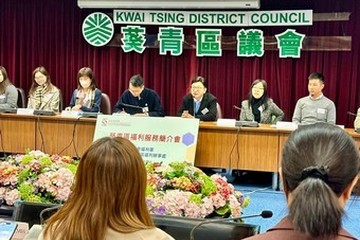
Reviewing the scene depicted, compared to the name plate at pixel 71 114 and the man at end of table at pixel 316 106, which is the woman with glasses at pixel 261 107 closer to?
the man at end of table at pixel 316 106

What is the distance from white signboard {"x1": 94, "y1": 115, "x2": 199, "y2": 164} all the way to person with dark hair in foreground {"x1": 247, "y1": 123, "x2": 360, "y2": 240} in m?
3.53

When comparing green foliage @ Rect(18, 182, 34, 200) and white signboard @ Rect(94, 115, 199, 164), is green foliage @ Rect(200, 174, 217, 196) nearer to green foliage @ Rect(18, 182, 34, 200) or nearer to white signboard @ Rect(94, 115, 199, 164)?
green foliage @ Rect(18, 182, 34, 200)

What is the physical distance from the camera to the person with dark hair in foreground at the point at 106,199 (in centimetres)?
112

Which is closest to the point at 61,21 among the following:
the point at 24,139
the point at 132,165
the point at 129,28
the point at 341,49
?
the point at 129,28

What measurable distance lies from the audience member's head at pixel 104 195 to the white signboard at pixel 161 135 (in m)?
3.23

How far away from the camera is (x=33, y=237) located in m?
1.39

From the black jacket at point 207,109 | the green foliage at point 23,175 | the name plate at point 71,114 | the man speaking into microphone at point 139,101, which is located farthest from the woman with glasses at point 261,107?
Result: the green foliage at point 23,175

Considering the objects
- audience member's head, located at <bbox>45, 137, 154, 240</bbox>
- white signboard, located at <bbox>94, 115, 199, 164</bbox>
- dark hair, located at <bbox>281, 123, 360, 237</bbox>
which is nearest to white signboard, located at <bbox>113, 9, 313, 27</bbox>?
white signboard, located at <bbox>94, 115, 199, 164</bbox>

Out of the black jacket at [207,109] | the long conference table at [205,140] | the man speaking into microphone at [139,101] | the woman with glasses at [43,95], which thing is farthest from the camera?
the woman with glasses at [43,95]

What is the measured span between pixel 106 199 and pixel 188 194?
2.74 ft

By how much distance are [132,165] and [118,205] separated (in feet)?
0.31

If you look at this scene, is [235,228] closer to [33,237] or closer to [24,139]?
[33,237]

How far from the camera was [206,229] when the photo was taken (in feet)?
5.05

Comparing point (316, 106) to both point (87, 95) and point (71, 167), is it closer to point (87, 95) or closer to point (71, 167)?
point (87, 95)
